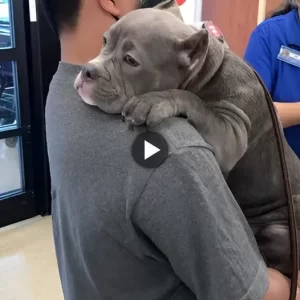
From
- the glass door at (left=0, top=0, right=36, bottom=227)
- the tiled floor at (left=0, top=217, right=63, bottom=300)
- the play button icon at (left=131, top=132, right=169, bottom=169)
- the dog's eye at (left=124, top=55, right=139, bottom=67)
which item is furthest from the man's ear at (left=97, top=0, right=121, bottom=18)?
the glass door at (left=0, top=0, right=36, bottom=227)

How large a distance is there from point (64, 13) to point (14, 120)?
2.31 meters

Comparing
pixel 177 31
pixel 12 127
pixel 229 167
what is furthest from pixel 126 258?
pixel 12 127

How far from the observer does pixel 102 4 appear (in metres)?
0.93

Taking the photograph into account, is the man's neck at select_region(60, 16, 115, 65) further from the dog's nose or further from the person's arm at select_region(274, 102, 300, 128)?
the person's arm at select_region(274, 102, 300, 128)

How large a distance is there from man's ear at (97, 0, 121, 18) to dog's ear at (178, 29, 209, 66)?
15 centimetres

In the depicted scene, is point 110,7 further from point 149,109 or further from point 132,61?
point 149,109

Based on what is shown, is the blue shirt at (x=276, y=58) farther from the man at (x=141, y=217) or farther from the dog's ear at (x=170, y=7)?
the man at (x=141, y=217)

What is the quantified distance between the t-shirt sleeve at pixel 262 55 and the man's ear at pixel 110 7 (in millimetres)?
726

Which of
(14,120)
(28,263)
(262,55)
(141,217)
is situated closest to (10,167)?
(14,120)

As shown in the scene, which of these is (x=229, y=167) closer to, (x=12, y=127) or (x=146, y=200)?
(x=146, y=200)

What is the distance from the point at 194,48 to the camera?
0.91 metres

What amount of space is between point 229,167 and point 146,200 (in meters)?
0.29

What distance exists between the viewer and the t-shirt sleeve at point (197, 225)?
28.8 inches

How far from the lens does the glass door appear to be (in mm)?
2938
